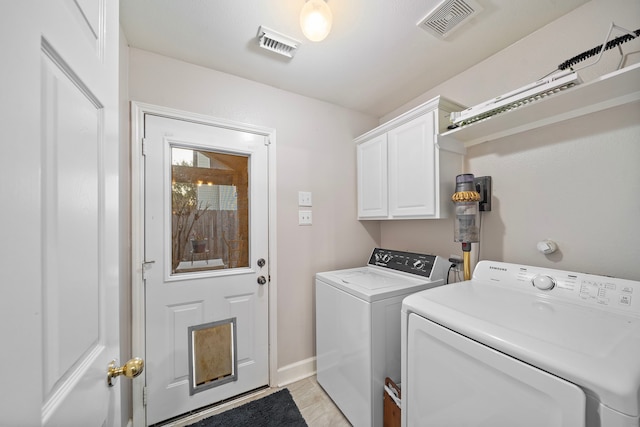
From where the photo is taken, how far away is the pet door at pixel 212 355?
172 cm

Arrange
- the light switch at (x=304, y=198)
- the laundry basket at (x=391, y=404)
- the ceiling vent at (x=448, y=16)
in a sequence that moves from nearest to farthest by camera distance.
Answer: the ceiling vent at (x=448, y=16)
the laundry basket at (x=391, y=404)
the light switch at (x=304, y=198)

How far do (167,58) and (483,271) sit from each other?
2.47 meters

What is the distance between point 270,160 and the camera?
6.53 feet

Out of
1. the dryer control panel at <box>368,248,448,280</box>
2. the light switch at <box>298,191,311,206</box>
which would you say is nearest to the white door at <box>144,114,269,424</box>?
the light switch at <box>298,191,311,206</box>

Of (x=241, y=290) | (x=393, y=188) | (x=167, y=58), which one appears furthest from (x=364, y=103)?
(x=241, y=290)

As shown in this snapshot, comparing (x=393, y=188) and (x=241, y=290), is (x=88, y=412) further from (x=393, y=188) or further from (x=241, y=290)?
(x=393, y=188)

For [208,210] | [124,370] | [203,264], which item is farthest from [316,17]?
[203,264]

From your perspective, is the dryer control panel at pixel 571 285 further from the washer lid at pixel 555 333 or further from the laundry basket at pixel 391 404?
the laundry basket at pixel 391 404

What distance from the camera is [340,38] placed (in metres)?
1.49

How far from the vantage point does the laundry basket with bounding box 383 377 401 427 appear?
1362 mm

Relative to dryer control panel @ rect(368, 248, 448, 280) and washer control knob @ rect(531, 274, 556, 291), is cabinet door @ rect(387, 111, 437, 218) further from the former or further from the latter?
washer control knob @ rect(531, 274, 556, 291)

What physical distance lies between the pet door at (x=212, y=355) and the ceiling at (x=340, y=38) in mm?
1899

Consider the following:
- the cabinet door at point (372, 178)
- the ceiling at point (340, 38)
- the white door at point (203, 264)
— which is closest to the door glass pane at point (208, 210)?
the white door at point (203, 264)

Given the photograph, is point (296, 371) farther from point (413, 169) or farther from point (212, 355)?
point (413, 169)
